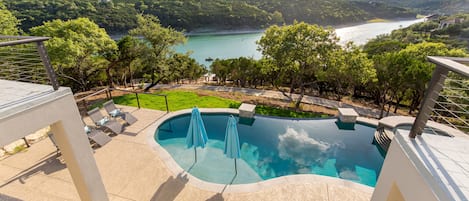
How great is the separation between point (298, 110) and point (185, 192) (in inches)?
331

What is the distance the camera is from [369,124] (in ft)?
33.0

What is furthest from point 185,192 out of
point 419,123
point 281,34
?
point 281,34

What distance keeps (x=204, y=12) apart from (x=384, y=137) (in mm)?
66511

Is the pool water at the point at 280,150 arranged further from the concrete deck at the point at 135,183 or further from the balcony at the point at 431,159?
the balcony at the point at 431,159

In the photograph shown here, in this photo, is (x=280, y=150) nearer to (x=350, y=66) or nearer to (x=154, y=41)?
(x=350, y=66)

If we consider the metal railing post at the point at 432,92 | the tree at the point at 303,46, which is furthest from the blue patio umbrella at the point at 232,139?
the tree at the point at 303,46

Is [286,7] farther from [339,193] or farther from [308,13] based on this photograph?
[339,193]

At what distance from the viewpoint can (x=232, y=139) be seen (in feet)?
20.9

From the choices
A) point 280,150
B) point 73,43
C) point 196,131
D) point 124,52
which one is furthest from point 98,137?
point 124,52

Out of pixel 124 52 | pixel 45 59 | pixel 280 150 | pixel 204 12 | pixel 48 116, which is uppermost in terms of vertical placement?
pixel 204 12

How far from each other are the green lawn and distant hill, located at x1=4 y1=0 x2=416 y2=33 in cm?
3923

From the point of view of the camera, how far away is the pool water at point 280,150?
726 centimetres

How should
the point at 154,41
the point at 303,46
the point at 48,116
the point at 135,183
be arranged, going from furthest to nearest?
the point at 154,41 < the point at 303,46 < the point at 135,183 < the point at 48,116

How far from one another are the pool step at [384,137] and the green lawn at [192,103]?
284 centimetres
